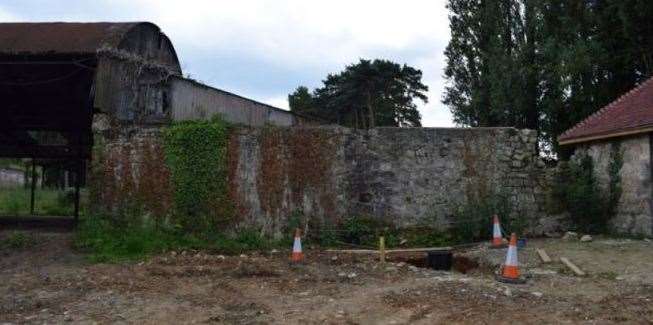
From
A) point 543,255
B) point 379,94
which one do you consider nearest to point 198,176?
point 543,255

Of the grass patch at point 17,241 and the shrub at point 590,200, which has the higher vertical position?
the shrub at point 590,200

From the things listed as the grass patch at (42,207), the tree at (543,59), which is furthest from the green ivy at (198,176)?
the tree at (543,59)

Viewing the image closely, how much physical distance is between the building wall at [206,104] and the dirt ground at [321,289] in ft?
13.7

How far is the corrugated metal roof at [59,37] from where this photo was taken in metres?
12.5

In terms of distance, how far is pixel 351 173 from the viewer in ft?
40.9

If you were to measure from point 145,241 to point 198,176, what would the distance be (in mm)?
1681

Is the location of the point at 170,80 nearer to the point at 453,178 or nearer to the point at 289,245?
the point at 289,245

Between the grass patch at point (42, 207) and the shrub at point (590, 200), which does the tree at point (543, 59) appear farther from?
the grass patch at point (42, 207)

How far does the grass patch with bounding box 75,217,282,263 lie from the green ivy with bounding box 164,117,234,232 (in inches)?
13.4

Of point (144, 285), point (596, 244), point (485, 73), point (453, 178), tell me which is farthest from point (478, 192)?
point (485, 73)

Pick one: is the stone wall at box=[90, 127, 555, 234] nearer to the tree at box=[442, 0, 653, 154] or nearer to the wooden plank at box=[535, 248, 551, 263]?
the wooden plank at box=[535, 248, 551, 263]

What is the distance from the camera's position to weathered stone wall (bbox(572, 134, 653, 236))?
39.1ft

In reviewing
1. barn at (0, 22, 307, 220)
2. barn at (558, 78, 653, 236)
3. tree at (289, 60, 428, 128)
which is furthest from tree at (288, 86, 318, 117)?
barn at (558, 78, 653, 236)

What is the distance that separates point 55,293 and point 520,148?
9499 mm
